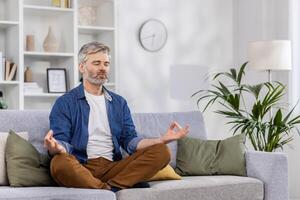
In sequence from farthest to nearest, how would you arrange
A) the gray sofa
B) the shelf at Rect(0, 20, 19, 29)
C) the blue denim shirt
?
the shelf at Rect(0, 20, 19, 29), the blue denim shirt, the gray sofa

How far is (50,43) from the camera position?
18.0 ft

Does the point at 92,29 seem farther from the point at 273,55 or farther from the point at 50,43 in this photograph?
the point at 273,55

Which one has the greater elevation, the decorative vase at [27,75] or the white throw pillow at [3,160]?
the decorative vase at [27,75]

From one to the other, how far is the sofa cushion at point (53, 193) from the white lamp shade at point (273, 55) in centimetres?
206

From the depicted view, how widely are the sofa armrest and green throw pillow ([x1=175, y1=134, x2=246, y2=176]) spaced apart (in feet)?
0.51

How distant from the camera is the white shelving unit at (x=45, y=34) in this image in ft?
17.0

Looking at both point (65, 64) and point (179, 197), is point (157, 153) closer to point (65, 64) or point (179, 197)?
point (179, 197)

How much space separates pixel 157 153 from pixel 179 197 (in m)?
0.30

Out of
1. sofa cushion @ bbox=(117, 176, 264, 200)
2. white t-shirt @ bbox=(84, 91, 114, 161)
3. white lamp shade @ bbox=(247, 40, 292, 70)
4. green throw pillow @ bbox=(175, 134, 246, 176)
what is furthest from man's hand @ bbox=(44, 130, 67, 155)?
white lamp shade @ bbox=(247, 40, 292, 70)

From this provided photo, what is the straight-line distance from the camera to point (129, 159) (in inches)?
141

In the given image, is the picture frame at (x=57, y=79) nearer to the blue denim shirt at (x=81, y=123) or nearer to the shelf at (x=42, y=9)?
the shelf at (x=42, y=9)

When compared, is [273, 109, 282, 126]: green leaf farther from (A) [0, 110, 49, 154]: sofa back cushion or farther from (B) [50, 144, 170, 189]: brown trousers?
(A) [0, 110, 49, 154]: sofa back cushion

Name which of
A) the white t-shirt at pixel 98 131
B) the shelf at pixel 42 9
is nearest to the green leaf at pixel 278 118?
the white t-shirt at pixel 98 131

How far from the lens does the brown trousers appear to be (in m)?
3.34
